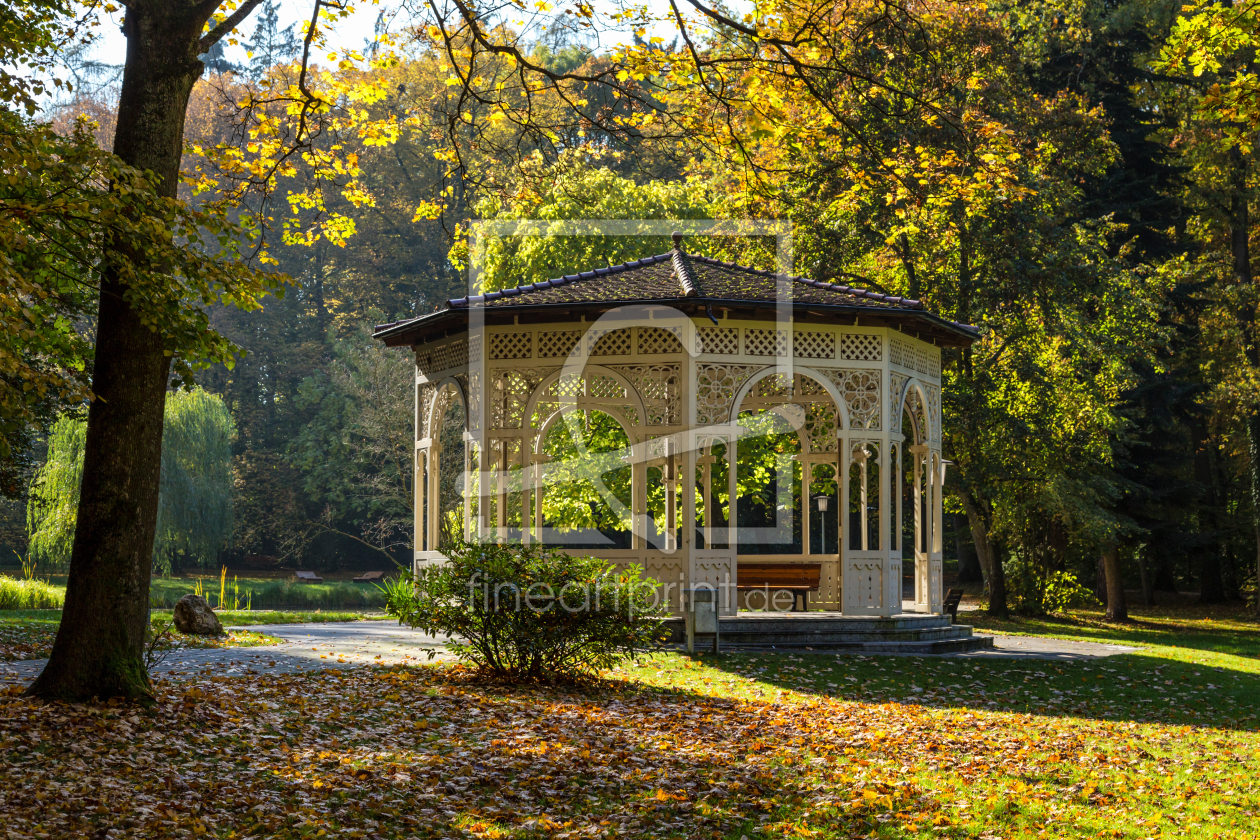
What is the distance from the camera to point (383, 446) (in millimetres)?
33531

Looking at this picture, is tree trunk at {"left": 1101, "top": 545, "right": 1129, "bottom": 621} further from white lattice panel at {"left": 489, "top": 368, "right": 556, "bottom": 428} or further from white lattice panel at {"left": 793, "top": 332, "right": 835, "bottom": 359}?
white lattice panel at {"left": 489, "top": 368, "right": 556, "bottom": 428}

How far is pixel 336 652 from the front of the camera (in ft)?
43.3

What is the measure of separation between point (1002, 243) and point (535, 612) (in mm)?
15477

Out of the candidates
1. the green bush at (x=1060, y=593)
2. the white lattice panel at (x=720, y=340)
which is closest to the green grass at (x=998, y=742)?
the white lattice panel at (x=720, y=340)

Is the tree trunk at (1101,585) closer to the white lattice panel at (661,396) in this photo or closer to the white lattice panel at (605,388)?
the white lattice panel at (661,396)

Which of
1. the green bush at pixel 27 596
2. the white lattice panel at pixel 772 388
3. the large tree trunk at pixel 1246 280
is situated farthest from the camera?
the large tree trunk at pixel 1246 280

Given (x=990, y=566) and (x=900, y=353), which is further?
(x=990, y=566)

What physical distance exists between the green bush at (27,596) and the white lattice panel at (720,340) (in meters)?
14.9

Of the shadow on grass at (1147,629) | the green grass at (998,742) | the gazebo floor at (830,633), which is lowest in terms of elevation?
the shadow on grass at (1147,629)

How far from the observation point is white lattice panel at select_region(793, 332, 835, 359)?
1452 centimetres

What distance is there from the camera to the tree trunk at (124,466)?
25.9 feet

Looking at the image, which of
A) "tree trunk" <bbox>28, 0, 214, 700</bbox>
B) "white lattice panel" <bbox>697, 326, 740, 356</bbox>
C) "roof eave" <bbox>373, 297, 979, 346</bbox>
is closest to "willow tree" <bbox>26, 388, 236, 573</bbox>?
"roof eave" <bbox>373, 297, 979, 346</bbox>

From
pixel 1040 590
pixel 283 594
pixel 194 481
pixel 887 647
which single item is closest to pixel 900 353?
pixel 887 647

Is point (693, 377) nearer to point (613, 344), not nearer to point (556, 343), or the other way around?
point (613, 344)
